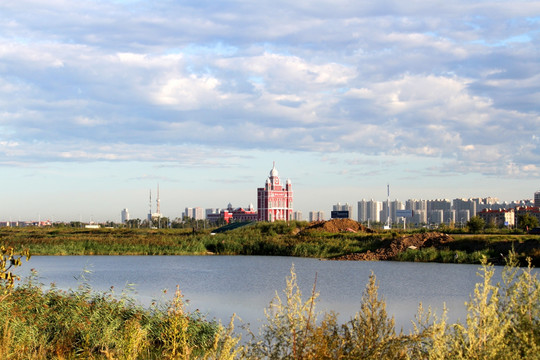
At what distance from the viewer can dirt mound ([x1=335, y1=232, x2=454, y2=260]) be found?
128ft

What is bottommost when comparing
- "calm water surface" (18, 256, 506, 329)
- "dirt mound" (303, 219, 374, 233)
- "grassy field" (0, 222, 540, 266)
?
"calm water surface" (18, 256, 506, 329)

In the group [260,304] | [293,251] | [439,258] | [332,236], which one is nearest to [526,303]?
[260,304]

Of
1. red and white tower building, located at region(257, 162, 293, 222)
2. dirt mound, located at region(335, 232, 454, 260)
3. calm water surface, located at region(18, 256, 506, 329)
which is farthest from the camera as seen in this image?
red and white tower building, located at region(257, 162, 293, 222)

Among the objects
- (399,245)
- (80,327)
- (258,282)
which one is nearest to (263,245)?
(399,245)

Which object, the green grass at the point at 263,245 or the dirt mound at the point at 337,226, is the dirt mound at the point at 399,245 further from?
the dirt mound at the point at 337,226

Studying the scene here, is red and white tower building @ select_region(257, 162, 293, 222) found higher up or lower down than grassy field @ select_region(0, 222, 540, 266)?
higher up

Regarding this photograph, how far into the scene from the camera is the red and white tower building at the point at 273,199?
130625 millimetres

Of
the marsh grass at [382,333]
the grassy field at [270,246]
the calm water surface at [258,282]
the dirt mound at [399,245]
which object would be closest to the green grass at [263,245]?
the grassy field at [270,246]

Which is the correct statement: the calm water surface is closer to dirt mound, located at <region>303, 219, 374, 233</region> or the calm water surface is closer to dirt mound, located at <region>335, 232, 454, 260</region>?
dirt mound, located at <region>335, 232, 454, 260</region>

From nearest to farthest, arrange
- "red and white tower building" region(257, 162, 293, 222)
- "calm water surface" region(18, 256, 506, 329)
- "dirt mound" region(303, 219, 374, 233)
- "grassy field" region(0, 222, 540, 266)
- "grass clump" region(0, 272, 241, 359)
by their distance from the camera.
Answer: "grass clump" region(0, 272, 241, 359) → "calm water surface" region(18, 256, 506, 329) → "grassy field" region(0, 222, 540, 266) → "dirt mound" region(303, 219, 374, 233) → "red and white tower building" region(257, 162, 293, 222)

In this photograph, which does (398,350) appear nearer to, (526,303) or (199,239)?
(526,303)

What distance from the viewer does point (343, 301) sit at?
18828 mm

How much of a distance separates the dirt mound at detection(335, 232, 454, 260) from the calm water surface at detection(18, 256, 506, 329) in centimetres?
342

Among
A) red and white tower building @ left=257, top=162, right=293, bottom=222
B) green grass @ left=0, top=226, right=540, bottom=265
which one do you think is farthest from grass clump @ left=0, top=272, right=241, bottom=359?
red and white tower building @ left=257, top=162, right=293, bottom=222
